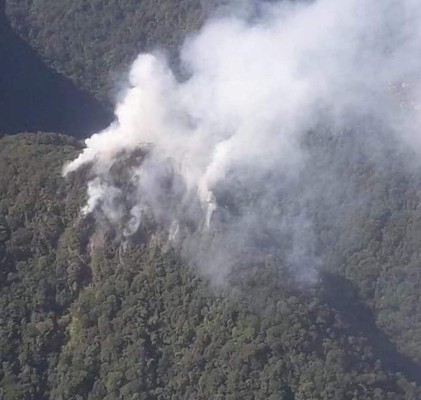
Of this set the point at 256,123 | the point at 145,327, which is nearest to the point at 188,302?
the point at 145,327

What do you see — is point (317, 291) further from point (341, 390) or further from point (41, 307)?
point (41, 307)

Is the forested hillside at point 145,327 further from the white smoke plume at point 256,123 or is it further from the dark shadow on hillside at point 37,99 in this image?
the dark shadow on hillside at point 37,99

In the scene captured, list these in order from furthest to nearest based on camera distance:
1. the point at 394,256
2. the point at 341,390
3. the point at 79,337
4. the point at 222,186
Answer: the point at 394,256
the point at 222,186
the point at 79,337
the point at 341,390

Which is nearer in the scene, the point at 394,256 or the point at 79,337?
the point at 79,337

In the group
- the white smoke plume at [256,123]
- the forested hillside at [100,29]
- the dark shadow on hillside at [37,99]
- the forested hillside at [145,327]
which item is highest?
the forested hillside at [100,29]

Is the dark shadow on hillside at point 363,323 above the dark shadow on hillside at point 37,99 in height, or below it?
below

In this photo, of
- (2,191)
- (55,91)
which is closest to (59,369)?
(2,191)

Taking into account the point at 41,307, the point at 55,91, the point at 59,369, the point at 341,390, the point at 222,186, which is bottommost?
the point at 341,390

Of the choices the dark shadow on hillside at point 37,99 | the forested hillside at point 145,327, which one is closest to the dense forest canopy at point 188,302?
the forested hillside at point 145,327
